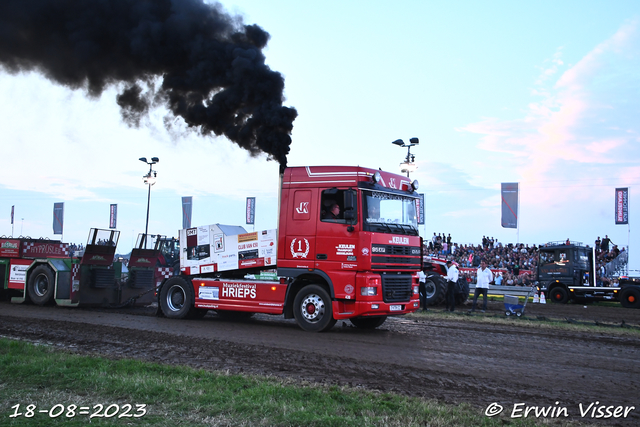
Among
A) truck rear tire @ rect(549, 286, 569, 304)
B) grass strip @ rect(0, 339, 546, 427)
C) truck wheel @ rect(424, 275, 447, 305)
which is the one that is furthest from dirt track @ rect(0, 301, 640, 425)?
truck rear tire @ rect(549, 286, 569, 304)

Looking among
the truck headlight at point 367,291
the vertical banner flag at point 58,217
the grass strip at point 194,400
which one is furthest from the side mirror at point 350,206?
the vertical banner flag at point 58,217

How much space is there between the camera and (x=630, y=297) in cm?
2270

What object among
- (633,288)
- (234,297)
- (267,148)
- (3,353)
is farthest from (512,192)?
(3,353)

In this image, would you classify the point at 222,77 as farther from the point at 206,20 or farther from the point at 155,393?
the point at 155,393

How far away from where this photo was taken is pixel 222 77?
590 inches

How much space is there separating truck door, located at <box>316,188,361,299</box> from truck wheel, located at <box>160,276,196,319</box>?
3937 mm

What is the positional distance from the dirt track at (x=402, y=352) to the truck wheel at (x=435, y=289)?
5.21 m

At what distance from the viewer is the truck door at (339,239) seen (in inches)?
427

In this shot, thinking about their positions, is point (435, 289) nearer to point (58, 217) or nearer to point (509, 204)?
point (509, 204)

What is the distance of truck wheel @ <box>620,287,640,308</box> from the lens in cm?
2239

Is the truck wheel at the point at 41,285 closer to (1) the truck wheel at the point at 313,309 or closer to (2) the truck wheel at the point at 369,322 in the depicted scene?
(1) the truck wheel at the point at 313,309

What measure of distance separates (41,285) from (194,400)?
1295cm

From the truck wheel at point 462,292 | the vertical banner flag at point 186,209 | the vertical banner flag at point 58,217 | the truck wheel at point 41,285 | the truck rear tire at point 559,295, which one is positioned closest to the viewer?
the truck wheel at point 41,285

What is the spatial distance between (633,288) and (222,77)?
1884 cm
